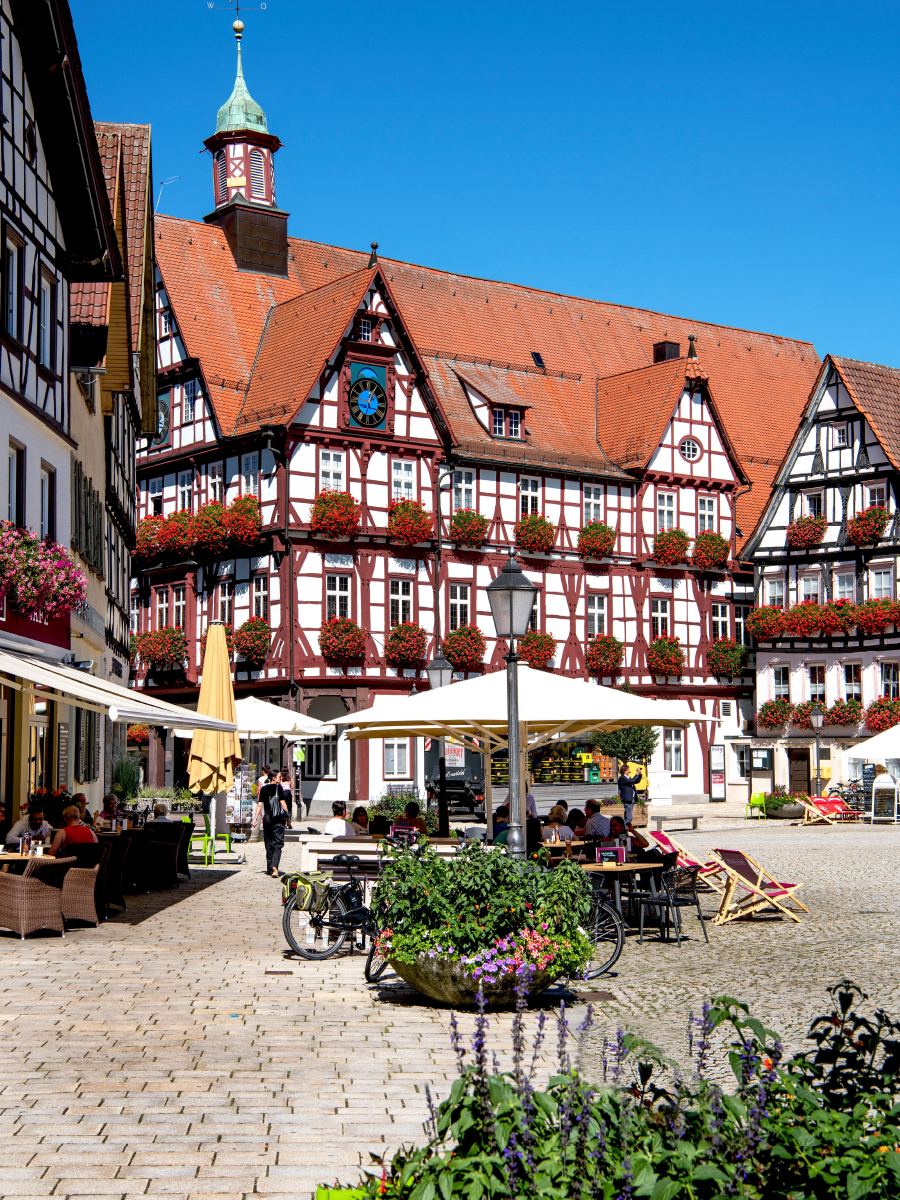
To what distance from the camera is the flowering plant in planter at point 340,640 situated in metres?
38.8

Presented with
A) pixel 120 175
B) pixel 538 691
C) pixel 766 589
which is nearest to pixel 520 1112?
pixel 538 691

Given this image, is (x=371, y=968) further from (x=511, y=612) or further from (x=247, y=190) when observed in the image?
(x=247, y=190)

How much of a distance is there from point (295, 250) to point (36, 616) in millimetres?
33365

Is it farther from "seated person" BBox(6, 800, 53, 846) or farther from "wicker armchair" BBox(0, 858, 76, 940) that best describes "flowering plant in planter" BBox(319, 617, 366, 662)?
"wicker armchair" BBox(0, 858, 76, 940)

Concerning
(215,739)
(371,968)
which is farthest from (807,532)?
(371,968)

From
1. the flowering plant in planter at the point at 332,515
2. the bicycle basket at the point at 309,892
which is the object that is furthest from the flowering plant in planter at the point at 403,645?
the bicycle basket at the point at 309,892

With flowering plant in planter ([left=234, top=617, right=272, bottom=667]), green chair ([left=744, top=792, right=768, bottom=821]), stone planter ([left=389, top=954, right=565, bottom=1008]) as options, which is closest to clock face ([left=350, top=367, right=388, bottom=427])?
flowering plant in planter ([left=234, top=617, right=272, bottom=667])

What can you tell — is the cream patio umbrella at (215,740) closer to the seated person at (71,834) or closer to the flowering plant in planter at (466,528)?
the seated person at (71,834)

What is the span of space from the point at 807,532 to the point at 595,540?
7429mm

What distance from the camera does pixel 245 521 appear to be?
130 ft

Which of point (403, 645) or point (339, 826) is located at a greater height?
point (403, 645)

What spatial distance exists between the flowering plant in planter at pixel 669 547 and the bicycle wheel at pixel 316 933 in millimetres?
34521

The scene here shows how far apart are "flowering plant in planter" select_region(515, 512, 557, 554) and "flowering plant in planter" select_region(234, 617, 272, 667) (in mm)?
8732

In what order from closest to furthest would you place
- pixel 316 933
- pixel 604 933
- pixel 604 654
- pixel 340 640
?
pixel 604 933, pixel 316 933, pixel 340 640, pixel 604 654
